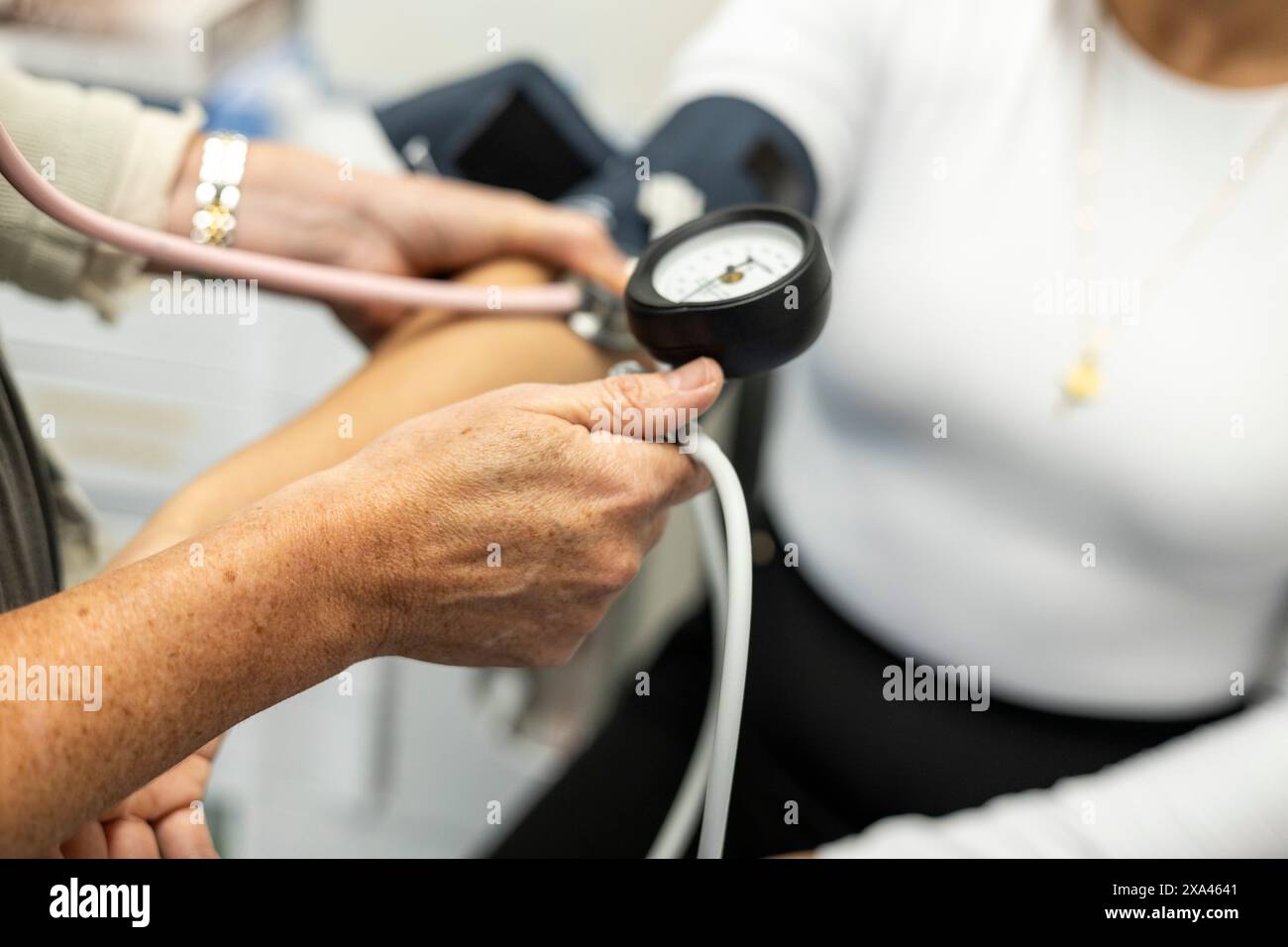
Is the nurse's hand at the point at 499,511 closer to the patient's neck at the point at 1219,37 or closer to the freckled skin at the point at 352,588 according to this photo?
the freckled skin at the point at 352,588

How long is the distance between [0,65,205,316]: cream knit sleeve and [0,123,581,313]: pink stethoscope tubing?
0.04 metres

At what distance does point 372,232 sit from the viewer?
0.76 metres

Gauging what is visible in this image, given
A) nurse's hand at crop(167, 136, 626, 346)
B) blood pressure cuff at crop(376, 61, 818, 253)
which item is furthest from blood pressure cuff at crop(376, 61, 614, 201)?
nurse's hand at crop(167, 136, 626, 346)

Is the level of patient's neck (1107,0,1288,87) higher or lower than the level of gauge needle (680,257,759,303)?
higher

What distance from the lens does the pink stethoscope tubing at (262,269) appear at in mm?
490

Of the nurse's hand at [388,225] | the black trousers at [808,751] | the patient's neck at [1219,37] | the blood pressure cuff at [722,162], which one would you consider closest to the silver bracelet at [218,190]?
the nurse's hand at [388,225]

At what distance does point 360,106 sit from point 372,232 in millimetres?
571

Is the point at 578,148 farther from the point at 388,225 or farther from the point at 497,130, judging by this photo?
the point at 388,225

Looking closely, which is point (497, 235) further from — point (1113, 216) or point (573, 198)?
point (1113, 216)

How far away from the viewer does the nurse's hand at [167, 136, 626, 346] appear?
718mm

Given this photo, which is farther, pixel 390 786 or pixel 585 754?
pixel 390 786

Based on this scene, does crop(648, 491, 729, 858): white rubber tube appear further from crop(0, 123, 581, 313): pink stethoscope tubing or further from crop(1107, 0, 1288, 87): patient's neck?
crop(1107, 0, 1288, 87): patient's neck

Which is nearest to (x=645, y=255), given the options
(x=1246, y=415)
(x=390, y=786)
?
(x=1246, y=415)

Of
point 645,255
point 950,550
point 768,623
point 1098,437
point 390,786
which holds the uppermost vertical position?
point 645,255
